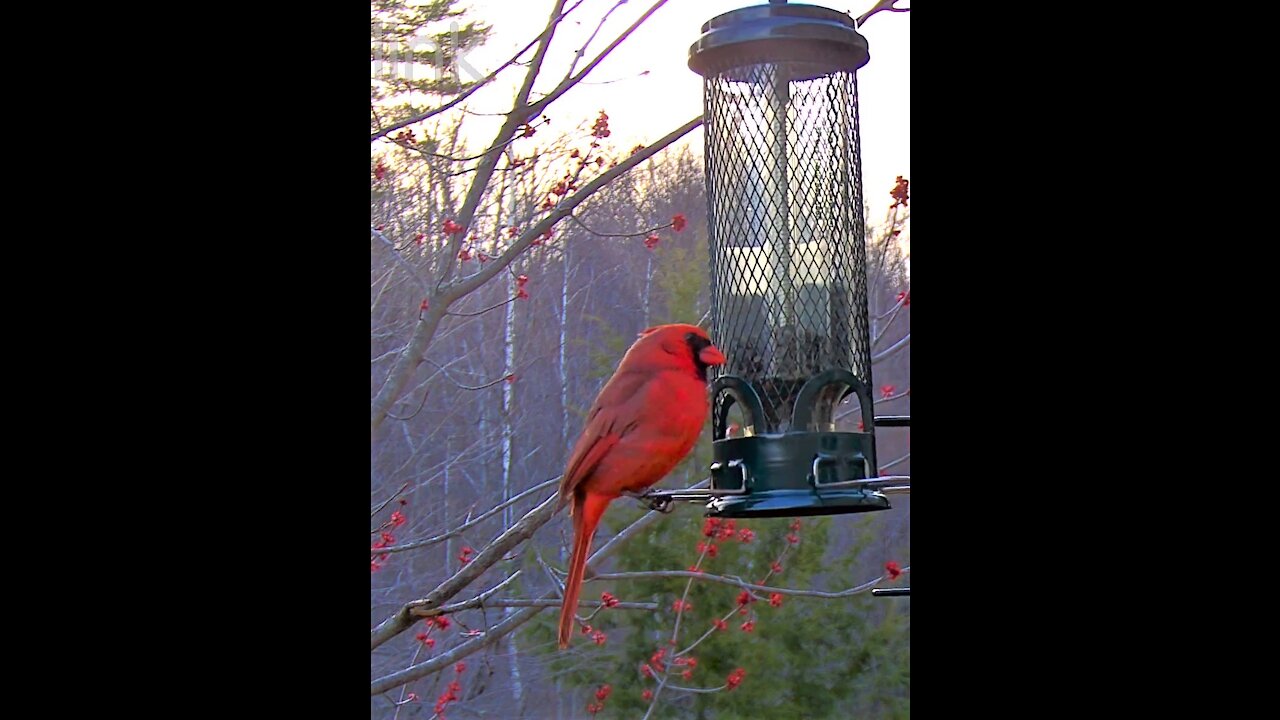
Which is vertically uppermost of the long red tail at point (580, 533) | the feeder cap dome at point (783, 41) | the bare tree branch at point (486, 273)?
the feeder cap dome at point (783, 41)

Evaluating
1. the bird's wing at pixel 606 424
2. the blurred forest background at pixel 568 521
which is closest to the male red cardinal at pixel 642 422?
the bird's wing at pixel 606 424

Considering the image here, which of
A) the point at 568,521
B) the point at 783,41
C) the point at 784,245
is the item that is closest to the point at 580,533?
the point at 784,245

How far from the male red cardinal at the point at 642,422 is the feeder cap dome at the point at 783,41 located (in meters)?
0.41

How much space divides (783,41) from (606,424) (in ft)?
2.15

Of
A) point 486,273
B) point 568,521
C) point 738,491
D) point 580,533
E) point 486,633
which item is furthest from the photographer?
point 568,521

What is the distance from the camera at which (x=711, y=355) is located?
211 centimetres

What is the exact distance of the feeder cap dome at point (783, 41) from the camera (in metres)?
2.04

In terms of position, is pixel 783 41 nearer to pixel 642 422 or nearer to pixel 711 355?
pixel 711 355

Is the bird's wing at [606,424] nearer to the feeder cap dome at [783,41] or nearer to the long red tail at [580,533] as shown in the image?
the long red tail at [580,533]

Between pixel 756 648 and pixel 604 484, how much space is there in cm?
417

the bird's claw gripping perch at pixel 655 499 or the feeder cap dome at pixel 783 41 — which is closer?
the feeder cap dome at pixel 783 41

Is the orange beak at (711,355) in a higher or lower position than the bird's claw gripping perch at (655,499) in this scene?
higher

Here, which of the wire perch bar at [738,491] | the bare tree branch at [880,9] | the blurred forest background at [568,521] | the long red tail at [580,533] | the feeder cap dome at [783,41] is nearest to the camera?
the wire perch bar at [738,491]

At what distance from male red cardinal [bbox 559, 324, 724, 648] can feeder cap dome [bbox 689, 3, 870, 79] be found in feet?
1.35
